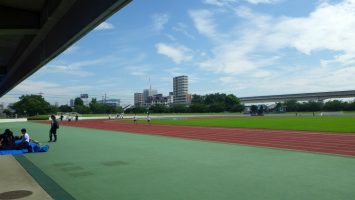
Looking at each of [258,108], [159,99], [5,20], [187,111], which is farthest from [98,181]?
[159,99]

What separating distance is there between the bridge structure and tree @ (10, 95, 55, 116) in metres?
83.6

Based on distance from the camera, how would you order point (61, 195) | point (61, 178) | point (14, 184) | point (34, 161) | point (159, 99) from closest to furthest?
point (61, 195) < point (14, 184) < point (61, 178) < point (34, 161) < point (159, 99)

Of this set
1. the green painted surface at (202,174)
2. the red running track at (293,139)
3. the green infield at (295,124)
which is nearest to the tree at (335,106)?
the green infield at (295,124)

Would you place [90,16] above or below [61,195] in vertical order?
above

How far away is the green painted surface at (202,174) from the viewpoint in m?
6.85

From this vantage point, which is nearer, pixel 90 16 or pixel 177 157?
pixel 90 16

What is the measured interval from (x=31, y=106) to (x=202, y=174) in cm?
10030

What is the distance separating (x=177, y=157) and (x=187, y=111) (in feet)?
354

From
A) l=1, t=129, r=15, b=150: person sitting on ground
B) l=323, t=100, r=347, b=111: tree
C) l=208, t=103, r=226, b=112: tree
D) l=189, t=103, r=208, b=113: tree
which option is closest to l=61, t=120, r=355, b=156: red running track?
l=1, t=129, r=15, b=150: person sitting on ground

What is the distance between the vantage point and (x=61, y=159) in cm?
1191

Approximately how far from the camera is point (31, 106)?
98.9m

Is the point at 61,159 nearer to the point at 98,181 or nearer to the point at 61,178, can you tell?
the point at 61,178

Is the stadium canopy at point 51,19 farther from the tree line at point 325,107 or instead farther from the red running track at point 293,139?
the tree line at point 325,107

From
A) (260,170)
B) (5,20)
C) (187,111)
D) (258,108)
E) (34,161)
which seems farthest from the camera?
(187,111)
